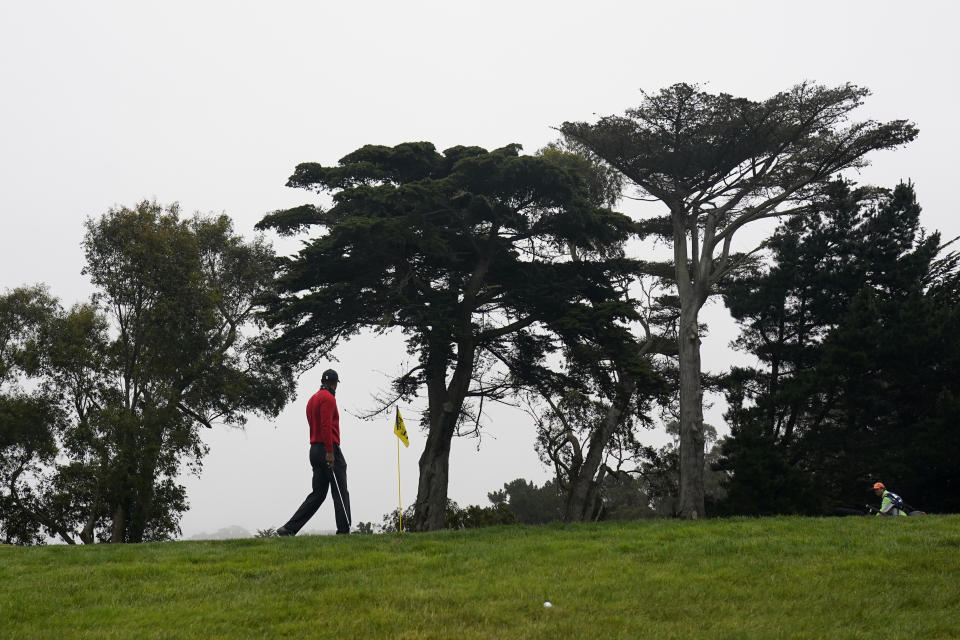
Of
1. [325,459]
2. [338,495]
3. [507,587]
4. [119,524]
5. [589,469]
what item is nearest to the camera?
[507,587]

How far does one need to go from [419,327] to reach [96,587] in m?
13.3

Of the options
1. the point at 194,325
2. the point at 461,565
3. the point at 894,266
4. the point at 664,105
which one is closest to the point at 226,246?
the point at 194,325

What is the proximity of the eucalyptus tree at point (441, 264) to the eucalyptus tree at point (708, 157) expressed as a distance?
11.9 feet

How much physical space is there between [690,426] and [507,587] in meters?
16.8

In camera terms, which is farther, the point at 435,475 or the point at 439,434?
the point at 439,434

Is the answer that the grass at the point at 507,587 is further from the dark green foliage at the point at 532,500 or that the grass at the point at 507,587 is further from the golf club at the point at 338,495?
the dark green foliage at the point at 532,500

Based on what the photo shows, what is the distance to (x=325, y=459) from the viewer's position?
13.0 meters

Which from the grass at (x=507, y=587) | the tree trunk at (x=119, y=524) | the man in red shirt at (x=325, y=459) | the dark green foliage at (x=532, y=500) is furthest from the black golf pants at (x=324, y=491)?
the dark green foliage at (x=532, y=500)

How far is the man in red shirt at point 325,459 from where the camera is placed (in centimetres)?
1305

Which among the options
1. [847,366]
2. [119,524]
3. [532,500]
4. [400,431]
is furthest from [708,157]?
[532,500]

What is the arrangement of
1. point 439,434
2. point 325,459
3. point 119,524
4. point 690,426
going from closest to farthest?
point 325,459 → point 439,434 → point 690,426 → point 119,524

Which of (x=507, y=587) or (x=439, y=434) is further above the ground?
(x=439, y=434)

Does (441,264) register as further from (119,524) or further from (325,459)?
(119,524)

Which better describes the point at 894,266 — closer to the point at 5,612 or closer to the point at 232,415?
the point at 232,415
